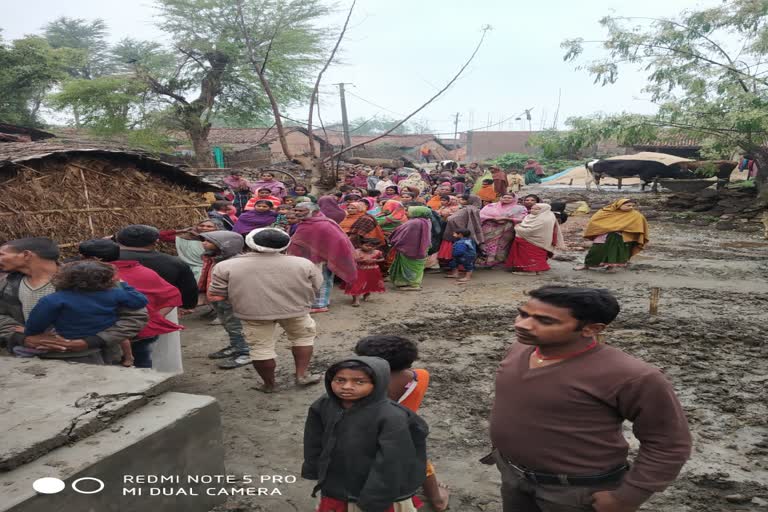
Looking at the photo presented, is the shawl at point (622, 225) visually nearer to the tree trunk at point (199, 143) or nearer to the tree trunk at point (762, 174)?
the tree trunk at point (762, 174)

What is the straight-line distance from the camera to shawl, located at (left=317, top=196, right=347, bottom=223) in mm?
7715

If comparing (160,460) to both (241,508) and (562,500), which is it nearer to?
(241,508)

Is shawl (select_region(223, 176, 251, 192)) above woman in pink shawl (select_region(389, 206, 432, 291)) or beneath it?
above

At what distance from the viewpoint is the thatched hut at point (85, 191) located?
5.33m

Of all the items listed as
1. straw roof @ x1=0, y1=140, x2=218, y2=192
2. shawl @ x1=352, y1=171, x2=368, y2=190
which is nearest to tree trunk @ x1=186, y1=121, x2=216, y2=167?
shawl @ x1=352, y1=171, x2=368, y2=190

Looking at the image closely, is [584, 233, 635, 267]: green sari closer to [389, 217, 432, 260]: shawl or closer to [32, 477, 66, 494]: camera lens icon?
[389, 217, 432, 260]: shawl

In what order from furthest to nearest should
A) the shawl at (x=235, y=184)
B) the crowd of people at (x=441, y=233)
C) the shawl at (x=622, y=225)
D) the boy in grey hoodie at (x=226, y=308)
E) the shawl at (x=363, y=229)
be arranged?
the shawl at (x=235, y=184) < the shawl at (x=622, y=225) < the shawl at (x=363, y=229) < the crowd of people at (x=441, y=233) < the boy in grey hoodie at (x=226, y=308)

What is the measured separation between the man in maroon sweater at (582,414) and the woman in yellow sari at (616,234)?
708 cm

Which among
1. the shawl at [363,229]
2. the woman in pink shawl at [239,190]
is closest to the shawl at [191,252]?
the shawl at [363,229]

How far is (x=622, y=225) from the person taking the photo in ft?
26.3

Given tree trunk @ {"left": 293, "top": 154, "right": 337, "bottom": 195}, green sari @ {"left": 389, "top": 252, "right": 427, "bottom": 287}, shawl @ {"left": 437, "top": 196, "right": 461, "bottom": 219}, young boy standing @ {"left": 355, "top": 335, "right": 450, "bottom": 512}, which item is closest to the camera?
young boy standing @ {"left": 355, "top": 335, "right": 450, "bottom": 512}

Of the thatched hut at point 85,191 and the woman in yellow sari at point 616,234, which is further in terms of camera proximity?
the woman in yellow sari at point 616,234

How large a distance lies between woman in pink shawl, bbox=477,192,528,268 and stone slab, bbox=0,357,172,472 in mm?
6636

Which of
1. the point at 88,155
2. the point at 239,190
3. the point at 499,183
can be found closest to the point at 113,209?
the point at 88,155
